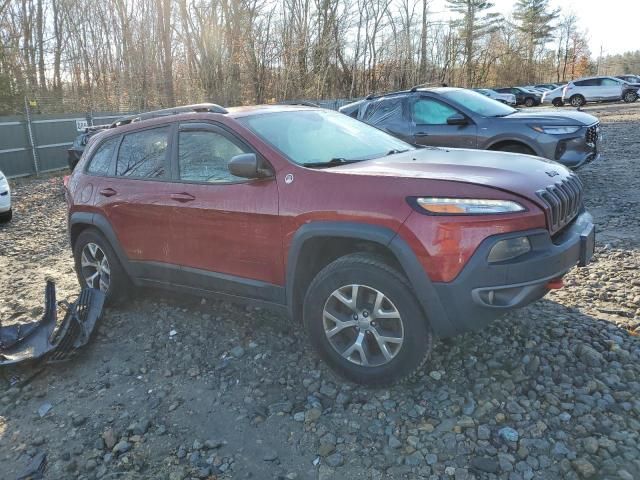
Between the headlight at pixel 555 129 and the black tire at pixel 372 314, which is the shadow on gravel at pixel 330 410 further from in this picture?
the headlight at pixel 555 129

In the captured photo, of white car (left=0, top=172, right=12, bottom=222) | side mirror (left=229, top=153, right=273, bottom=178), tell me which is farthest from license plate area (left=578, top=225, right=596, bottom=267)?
white car (left=0, top=172, right=12, bottom=222)

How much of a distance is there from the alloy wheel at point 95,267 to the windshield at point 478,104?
5.50 meters

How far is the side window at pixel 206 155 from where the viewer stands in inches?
146

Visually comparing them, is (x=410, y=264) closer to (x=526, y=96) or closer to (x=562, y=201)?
(x=562, y=201)

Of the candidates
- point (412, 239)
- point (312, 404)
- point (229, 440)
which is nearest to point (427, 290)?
point (412, 239)

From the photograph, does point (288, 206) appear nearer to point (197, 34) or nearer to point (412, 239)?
point (412, 239)

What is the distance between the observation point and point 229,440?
9.47ft

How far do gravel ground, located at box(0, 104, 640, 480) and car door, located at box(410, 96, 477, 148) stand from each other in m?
3.56

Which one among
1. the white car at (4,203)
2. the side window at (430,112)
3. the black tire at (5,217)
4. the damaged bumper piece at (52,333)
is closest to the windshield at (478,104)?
the side window at (430,112)

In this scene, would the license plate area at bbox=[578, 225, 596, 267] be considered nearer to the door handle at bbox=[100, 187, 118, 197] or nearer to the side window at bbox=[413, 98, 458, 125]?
the door handle at bbox=[100, 187, 118, 197]

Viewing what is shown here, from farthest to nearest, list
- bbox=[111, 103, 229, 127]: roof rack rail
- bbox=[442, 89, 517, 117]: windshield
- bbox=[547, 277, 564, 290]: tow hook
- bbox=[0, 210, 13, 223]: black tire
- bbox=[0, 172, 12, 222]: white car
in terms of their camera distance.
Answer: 1. bbox=[0, 210, 13, 223]: black tire
2. bbox=[0, 172, 12, 222]: white car
3. bbox=[442, 89, 517, 117]: windshield
4. bbox=[111, 103, 229, 127]: roof rack rail
5. bbox=[547, 277, 564, 290]: tow hook

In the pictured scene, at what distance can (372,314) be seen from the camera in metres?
3.05

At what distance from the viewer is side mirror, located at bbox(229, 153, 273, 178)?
3314mm

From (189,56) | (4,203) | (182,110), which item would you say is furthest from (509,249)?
(189,56)
